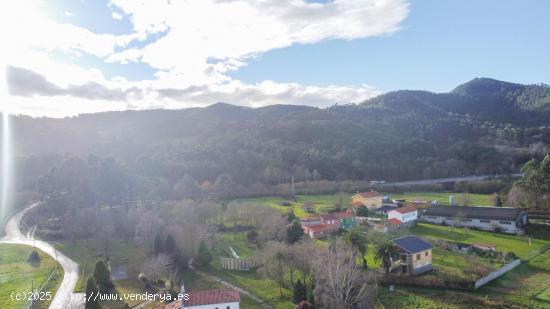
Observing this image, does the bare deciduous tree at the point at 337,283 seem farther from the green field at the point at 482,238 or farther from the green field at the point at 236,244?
the green field at the point at 482,238

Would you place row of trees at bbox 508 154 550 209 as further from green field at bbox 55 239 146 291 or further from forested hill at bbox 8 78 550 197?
green field at bbox 55 239 146 291

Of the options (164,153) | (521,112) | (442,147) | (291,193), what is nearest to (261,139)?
(164,153)

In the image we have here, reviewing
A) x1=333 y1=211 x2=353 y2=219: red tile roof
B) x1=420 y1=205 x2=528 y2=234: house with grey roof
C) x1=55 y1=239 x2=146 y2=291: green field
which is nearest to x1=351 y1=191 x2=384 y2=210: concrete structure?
x1=420 y1=205 x2=528 y2=234: house with grey roof

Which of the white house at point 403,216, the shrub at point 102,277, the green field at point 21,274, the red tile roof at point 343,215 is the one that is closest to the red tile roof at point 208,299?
the shrub at point 102,277

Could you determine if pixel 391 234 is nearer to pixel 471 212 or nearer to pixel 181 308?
pixel 471 212

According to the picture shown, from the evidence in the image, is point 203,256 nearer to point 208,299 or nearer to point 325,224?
point 208,299
